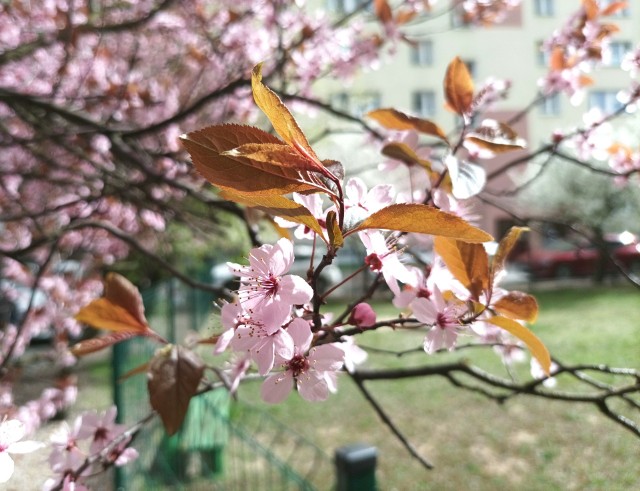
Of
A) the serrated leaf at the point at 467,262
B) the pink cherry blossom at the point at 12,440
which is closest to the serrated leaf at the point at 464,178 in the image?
the serrated leaf at the point at 467,262

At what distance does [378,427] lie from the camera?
4211mm

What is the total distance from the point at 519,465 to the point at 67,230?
10.6 feet

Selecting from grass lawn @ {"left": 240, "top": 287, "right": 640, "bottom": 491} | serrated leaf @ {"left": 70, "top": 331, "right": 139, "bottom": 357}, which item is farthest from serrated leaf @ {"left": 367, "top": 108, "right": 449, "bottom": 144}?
grass lawn @ {"left": 240, "top": 287, "right": 640, "bottom": 491}

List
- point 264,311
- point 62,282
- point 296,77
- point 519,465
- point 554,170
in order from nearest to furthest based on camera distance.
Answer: point 264,311, point 296,77, point 519,465, point 62,282, point 554,170

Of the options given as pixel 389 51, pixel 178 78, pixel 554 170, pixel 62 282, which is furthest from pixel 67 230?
pixel 554 170

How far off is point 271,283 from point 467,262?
→ 0.20 m

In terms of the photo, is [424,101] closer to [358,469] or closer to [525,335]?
[358,469]

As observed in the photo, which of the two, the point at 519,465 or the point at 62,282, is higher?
the point at 62,282

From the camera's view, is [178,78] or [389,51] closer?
[389,51]

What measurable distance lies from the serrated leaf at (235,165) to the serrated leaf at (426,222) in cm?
7

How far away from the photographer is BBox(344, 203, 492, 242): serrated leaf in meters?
0.42

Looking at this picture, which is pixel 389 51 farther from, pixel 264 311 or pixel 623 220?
pixel 623 220

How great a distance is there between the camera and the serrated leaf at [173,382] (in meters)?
0.59

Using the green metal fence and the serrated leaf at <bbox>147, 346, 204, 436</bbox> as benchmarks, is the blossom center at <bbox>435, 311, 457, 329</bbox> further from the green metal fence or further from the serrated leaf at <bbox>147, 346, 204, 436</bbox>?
the green metal fence
